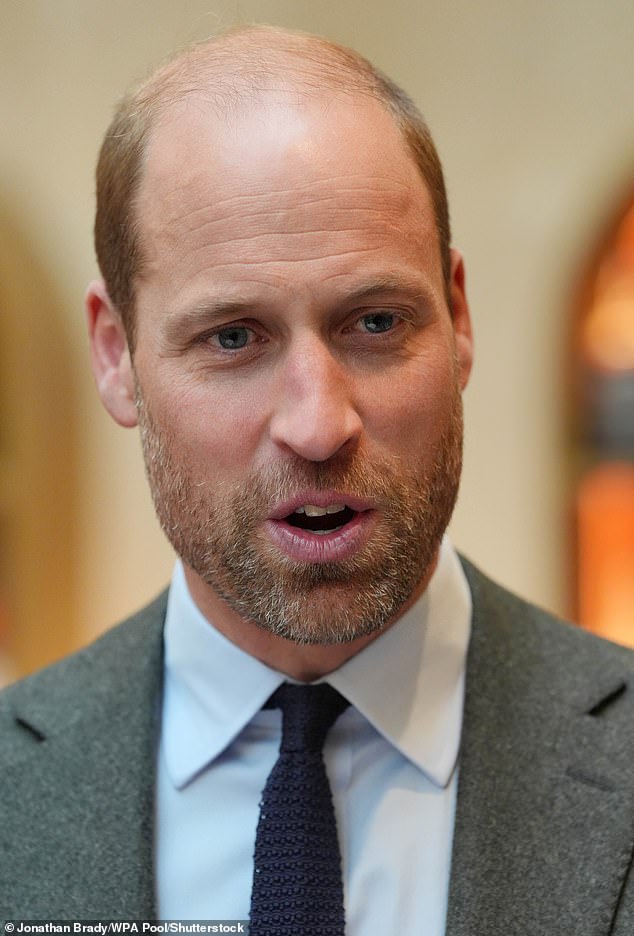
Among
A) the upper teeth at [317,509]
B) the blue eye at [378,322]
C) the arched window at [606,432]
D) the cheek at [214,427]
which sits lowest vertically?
the arched window at [606,432]

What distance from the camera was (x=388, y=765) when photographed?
1597mm

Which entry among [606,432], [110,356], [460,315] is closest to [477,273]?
[606,432]

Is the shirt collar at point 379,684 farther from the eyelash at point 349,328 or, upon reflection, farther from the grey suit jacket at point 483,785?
the eyelash at point 349,328

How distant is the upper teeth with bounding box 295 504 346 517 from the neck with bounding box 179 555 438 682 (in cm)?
17

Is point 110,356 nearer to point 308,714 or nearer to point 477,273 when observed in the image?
point 308,714

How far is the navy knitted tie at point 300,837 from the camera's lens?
1468 mm

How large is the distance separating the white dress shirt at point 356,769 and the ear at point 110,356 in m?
0.35

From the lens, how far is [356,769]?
1.59 meters

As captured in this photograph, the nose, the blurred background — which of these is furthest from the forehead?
the blurred background

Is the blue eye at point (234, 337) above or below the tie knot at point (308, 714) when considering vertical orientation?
above

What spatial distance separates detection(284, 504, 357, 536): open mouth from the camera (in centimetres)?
152

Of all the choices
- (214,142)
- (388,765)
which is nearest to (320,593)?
(388,765)

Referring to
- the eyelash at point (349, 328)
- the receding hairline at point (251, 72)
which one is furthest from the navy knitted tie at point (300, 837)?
the receding hairline at point (251, 72)

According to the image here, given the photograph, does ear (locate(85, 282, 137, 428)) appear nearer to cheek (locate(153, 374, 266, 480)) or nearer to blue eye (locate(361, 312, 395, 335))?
cheek (locate(153, 374, 266, 480))
